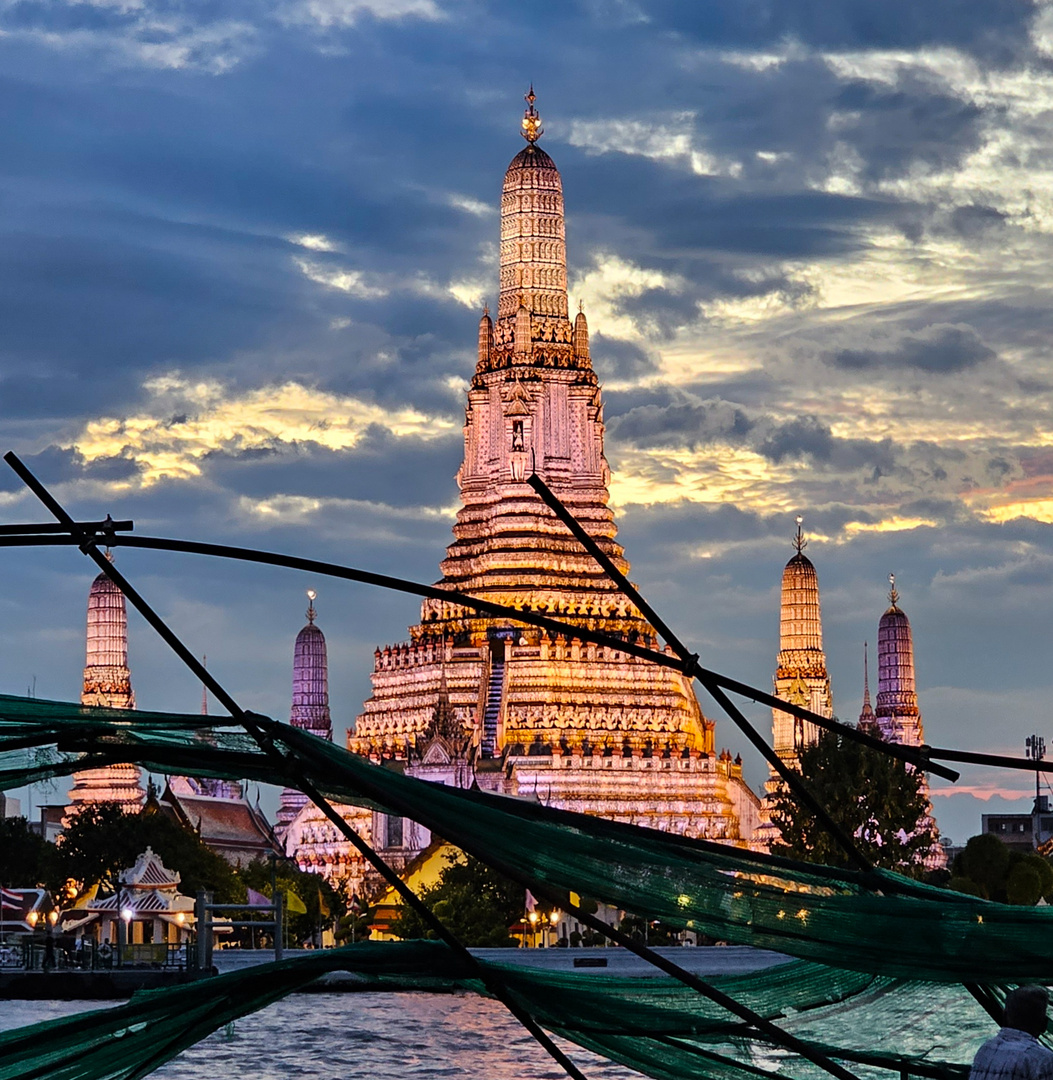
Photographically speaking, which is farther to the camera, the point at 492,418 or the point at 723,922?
the point at 492,418

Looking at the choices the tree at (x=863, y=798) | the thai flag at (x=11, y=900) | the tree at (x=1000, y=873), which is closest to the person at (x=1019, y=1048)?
the tree at (x=863, y=798)

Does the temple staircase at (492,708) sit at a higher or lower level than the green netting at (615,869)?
higher

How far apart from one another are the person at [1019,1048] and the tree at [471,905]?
52.9 m

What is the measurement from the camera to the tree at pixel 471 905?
69000mm

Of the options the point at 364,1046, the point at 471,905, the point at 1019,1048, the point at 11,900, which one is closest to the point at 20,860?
the point at 11,900

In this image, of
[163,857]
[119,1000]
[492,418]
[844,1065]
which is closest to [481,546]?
[492,418]

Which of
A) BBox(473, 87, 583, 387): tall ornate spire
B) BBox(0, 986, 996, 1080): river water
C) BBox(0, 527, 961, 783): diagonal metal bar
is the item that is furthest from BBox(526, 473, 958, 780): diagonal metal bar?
BBox(473, 87, 583, 387): tall ornate spire

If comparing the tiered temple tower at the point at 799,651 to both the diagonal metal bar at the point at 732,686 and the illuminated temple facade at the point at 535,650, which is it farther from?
the diagonal metal bar at the point at 732,686

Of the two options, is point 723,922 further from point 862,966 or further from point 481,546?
point 481,546

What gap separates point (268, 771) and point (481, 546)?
87234 millimetres

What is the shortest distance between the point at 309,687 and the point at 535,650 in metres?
23.0

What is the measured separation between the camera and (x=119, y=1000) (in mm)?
53438

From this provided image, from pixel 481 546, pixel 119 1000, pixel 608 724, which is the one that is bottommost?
pixel 119 1000

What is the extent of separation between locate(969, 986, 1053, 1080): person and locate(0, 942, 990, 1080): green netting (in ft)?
8.95
